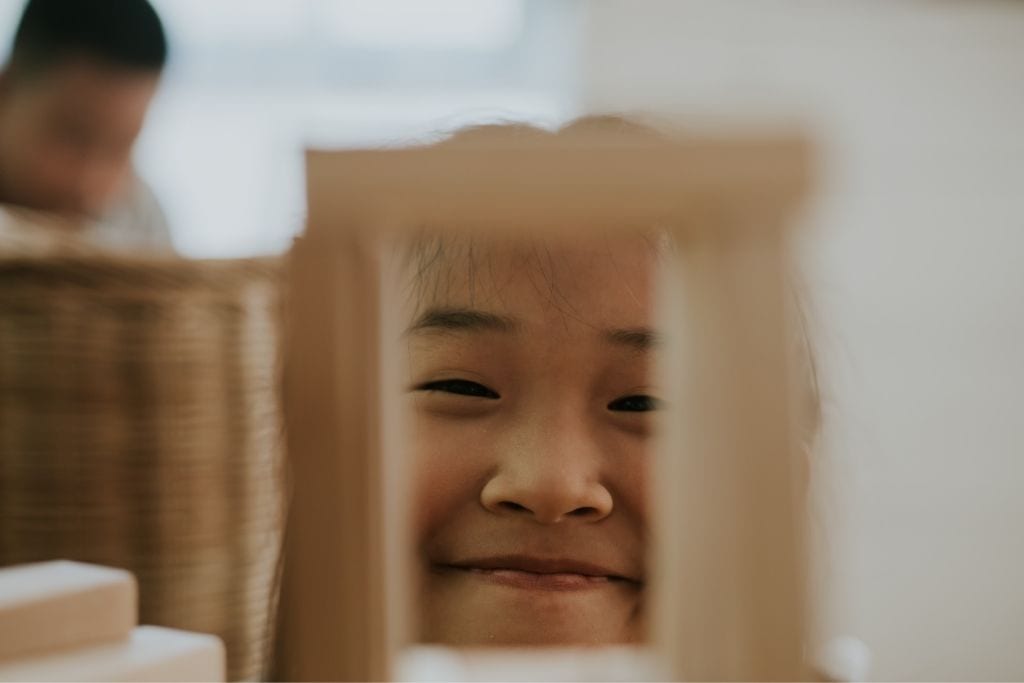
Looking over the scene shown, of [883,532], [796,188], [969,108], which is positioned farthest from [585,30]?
[796,188]

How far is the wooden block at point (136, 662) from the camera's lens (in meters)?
0.32

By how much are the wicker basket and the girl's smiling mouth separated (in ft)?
0.89

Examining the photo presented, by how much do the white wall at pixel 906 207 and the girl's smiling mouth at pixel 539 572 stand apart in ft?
3.93

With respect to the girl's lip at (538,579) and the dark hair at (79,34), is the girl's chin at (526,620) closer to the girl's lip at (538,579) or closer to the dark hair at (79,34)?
the girl's lip at (538,579)

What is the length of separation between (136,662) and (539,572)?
A: 0.61 feet

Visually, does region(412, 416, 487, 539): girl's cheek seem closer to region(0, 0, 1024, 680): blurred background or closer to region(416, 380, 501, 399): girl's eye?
region(416, 380, 501, 399): girl's eye

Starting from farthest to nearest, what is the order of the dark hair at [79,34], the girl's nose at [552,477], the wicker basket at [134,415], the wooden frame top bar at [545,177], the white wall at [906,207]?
the white wall at [906,207] < the dark hair at [79,34] < the wicker basket at [134,415] < the girl's nose at [552,477] < the wooden frame top bar at [545,177]

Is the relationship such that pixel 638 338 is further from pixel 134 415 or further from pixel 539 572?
pixel 134 415

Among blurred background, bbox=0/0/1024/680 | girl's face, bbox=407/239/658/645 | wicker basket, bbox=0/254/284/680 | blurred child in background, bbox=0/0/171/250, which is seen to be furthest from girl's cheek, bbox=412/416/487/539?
blurred background, bbox=0/0/1024/680

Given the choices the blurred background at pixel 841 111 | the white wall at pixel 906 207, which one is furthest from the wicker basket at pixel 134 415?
the white wall at pixel 906 207

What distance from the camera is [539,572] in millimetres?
429

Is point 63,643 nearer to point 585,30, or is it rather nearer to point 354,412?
point 354,412

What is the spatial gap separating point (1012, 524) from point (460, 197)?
5.34ft

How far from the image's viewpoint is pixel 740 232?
0.24 m
